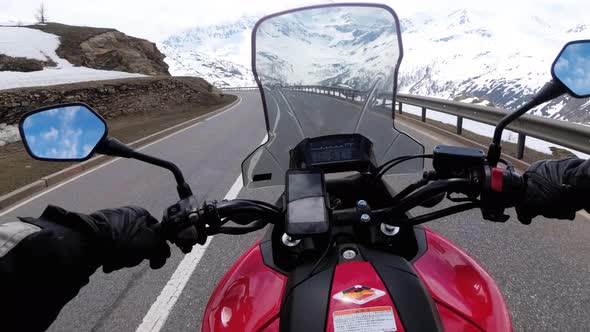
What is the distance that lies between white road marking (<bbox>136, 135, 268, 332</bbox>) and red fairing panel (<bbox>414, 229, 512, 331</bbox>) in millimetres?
2186

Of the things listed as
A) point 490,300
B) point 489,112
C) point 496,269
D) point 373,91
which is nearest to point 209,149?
point 489,112

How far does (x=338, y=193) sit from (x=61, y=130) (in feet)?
3.76

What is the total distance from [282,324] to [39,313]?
0.62 meters

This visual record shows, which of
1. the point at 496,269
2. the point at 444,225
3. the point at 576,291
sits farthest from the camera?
the point at 444,225

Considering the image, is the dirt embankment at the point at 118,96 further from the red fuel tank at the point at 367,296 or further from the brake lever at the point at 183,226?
the red fuel tank at the point at 367,296

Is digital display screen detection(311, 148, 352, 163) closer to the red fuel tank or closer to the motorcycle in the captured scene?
the motorcycle

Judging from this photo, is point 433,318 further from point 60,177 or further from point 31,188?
point 60,177

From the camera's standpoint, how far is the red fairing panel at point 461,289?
4.09ft

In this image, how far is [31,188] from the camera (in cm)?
780

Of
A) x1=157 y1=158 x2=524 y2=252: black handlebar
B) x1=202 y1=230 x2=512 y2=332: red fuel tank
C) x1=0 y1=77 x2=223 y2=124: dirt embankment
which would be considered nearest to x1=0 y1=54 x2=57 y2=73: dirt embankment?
x1=0 y1=77 x2=223 y2=124: dirt embankment

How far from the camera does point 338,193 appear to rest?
194cm

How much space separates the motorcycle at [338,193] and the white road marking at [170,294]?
1.62 metres

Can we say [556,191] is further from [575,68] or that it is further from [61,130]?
[61,130]

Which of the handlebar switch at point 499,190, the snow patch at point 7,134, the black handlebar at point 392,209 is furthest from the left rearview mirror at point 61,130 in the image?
the snow patch at point 7,134
